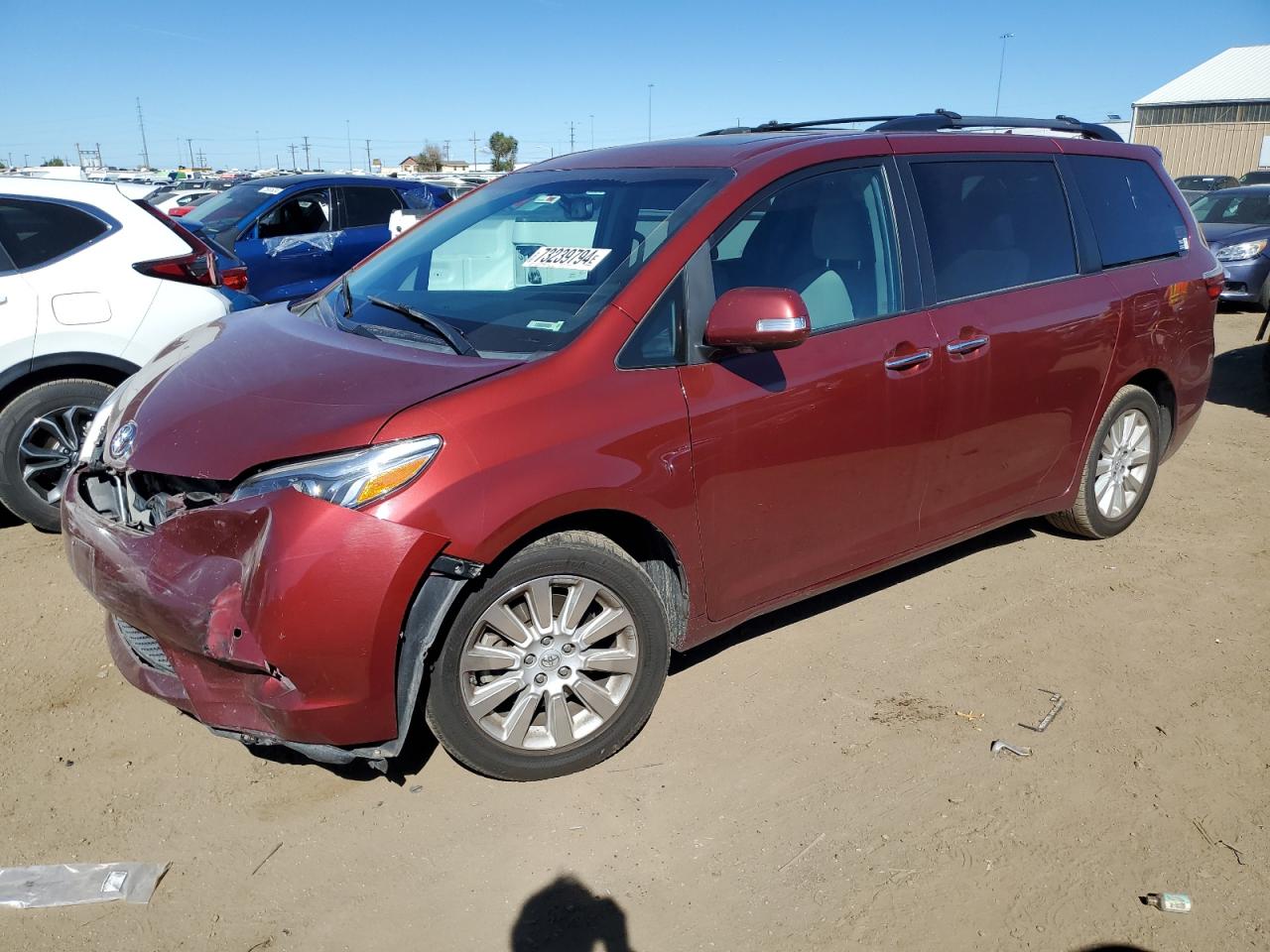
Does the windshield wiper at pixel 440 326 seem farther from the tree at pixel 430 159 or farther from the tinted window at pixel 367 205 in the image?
the tree at pixel 430 159

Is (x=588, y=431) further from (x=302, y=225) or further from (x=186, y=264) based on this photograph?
(x=302, y=225)

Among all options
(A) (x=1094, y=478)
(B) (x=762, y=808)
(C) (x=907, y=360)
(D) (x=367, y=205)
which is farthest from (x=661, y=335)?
(D) (x=367, y=205)

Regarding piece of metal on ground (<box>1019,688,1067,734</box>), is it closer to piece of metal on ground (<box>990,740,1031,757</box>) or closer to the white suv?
piece of metal on ground (<box>990,740,1031,757</box>)

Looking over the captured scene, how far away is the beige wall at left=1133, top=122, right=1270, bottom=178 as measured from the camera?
4638 centimetres

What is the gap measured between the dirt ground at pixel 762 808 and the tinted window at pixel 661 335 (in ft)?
4.20

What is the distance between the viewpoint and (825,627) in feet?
13.3

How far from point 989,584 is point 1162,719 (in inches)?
45.9

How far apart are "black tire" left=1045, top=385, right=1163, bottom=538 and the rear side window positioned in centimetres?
66

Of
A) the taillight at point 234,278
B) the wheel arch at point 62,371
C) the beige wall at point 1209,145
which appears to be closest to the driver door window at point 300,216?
the taillight at point 234,278

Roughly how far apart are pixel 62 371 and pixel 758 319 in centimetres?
379

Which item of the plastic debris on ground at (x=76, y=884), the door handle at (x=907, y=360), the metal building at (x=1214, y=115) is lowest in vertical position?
the plastic debris on ground at (x=76, y=884)

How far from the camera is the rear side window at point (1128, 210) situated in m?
4.44

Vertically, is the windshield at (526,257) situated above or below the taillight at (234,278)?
above

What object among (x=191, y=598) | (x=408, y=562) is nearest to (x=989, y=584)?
(x=408, y=562)
